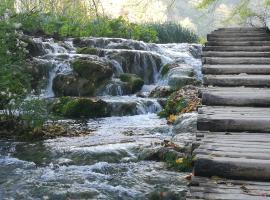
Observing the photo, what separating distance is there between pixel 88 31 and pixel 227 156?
55.2ft

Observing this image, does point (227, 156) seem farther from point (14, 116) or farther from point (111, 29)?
point (111, 29)

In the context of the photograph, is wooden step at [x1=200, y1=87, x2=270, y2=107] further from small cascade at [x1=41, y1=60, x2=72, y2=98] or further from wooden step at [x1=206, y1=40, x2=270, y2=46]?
small cascade at [x1=41, y1=60, x2=72, y2=98]

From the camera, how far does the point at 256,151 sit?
9.63 ft

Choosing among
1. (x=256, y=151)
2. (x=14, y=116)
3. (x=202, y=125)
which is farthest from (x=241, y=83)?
(x=14, y=116)

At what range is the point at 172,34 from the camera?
72.2ft

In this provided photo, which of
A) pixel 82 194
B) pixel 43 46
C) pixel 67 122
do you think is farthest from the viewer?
pixel 43 46

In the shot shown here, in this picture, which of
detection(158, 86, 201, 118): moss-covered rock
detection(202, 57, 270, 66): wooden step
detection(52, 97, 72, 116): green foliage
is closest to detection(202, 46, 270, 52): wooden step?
detection(202, 57, 270, 66): wooden step

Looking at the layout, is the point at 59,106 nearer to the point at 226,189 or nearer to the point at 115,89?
the point at 115,89

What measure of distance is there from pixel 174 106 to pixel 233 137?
292 inches

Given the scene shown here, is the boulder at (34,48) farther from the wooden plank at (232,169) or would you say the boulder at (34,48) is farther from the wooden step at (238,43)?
the wooden plank at (232,169)

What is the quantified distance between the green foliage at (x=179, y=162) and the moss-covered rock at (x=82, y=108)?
429cm

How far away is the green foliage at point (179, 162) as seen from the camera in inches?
249

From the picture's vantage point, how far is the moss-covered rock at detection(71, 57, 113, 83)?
1302 cm

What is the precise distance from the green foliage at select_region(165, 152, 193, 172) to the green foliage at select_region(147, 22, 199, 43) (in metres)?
15.0
